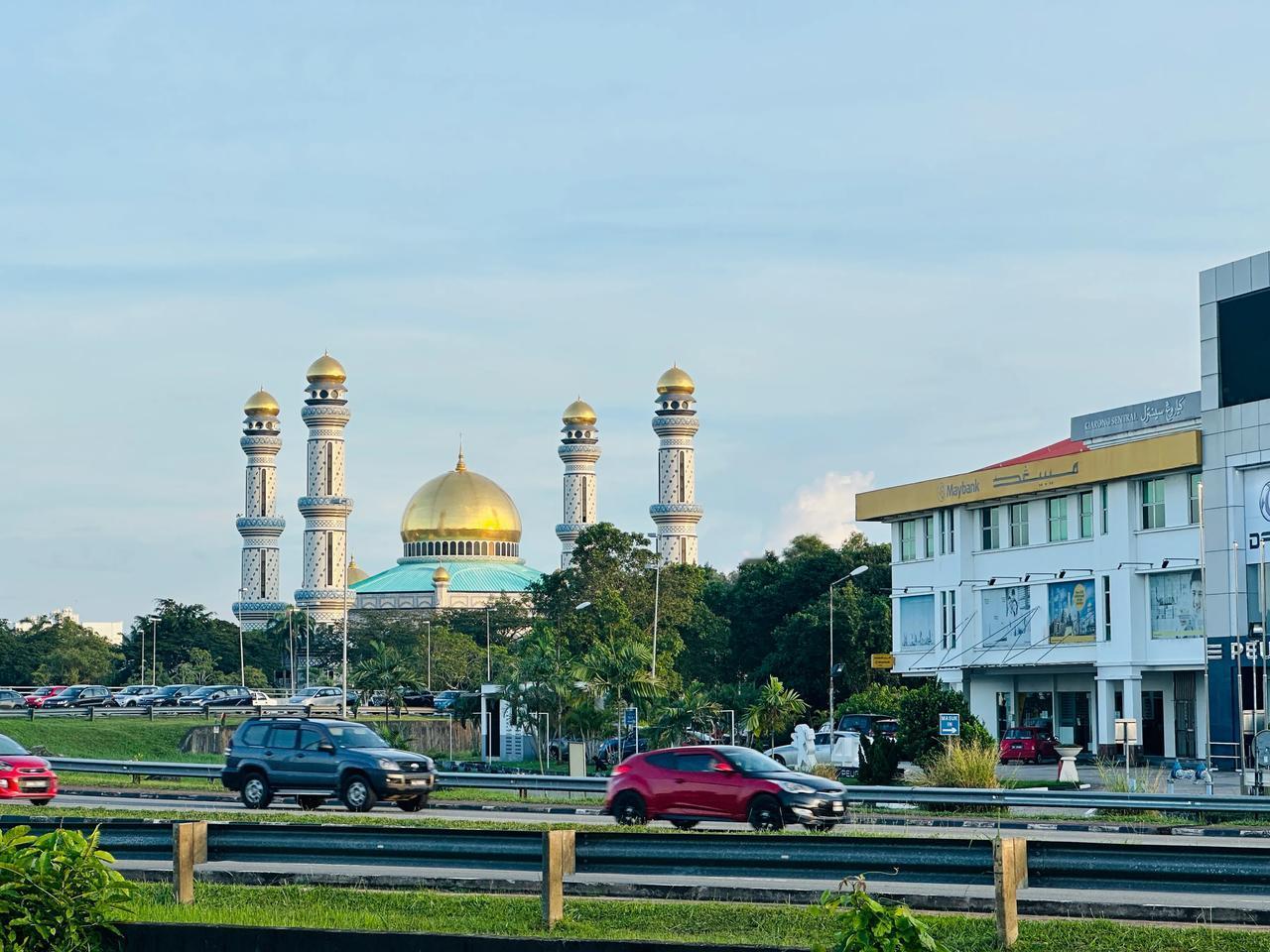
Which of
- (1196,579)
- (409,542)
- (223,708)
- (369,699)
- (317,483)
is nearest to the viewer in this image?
(1196,579)

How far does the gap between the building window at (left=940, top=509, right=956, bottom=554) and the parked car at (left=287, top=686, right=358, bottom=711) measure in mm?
33755

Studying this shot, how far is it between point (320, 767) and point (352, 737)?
2.52 ft

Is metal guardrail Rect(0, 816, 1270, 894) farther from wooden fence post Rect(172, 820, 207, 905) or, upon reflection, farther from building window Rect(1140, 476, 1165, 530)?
building window Rect(1140, 476, 1165, 530)

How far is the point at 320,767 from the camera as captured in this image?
30.0 metres

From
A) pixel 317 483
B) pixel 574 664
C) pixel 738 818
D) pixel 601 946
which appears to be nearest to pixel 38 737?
pixel 574 664

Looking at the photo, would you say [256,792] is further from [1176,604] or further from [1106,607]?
[1106,607]

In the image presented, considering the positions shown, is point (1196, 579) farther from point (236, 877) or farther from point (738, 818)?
point (236, 877)

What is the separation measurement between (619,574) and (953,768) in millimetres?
62407

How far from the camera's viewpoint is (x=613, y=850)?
43.1 feet

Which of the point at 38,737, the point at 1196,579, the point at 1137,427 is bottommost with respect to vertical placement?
the point at 38,737

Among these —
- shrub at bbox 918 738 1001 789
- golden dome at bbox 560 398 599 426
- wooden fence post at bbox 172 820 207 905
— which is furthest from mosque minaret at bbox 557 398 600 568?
wooden fence post at bbox 172 820 207 905

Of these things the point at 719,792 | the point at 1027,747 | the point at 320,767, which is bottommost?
the point at 1027,747

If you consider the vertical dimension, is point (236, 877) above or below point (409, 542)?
below

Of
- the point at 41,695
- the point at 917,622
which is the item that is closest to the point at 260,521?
the point at 41,695
